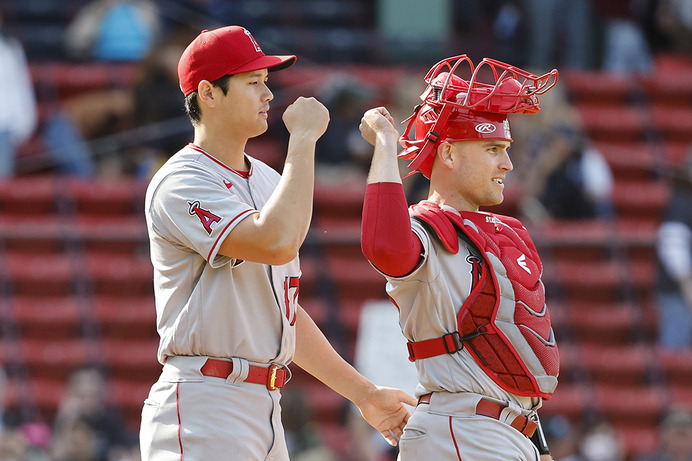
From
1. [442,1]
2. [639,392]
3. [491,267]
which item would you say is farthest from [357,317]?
[491,267]

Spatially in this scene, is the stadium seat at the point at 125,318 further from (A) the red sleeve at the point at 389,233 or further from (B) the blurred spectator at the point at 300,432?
(A) the red sleeve at the point at 389,233

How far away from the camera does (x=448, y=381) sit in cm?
367

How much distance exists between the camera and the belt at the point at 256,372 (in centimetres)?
358

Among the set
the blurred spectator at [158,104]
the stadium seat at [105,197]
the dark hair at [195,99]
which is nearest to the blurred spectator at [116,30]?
the blurred spectator at [158,104]

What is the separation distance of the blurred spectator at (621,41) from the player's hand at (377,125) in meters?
7.57

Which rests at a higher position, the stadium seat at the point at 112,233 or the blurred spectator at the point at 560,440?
the stadium seat at the point at 112,233

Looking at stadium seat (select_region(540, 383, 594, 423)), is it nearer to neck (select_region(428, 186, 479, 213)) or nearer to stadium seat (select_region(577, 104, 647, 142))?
stadium seat (select_region(577, 104, 647, 142))

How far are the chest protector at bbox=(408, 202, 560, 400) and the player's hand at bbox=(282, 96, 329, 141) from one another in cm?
43

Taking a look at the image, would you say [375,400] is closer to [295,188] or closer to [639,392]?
[295,188]

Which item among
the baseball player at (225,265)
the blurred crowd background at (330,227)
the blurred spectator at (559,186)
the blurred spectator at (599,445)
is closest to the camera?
the baseball player at (225,265)

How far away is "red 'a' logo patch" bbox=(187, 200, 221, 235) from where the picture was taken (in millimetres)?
3527

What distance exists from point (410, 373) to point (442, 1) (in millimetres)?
5336

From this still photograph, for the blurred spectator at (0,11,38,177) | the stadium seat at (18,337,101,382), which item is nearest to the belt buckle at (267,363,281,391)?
the stadium seat at (18,337,101,382)

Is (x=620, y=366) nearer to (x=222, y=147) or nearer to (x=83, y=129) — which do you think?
(x=83, y=129)
